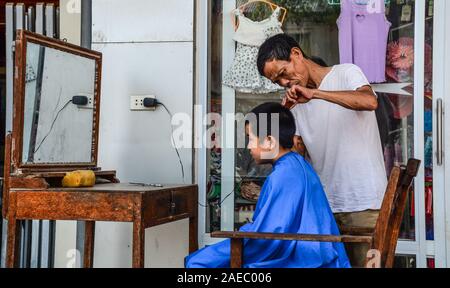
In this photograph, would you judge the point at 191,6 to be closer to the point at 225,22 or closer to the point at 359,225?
the point at 225,22

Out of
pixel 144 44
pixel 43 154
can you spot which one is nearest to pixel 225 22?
pixel 144 44

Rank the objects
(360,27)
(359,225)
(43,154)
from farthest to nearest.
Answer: (360,27), (359,225), (43,154)

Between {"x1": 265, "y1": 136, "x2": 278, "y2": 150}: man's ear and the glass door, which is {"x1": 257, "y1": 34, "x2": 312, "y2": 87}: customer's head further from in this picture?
{"x1": 265, "y1": 136, "x2": 278, "y2": 150}: man's ear

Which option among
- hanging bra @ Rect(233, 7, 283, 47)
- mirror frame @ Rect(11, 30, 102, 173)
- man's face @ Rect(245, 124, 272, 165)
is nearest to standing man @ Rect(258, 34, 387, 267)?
hanging bra @ Rect(233, 7, 283, 47)

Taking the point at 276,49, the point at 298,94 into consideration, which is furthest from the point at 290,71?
the point at 298,94

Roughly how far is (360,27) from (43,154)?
1.81 m

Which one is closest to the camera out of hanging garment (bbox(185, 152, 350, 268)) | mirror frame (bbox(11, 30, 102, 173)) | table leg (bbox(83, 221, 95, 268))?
hanging garment (bbox(185, 152, 350, 268))

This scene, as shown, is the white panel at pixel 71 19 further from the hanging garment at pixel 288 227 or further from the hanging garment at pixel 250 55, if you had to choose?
the hanging garment at pixel 288 227

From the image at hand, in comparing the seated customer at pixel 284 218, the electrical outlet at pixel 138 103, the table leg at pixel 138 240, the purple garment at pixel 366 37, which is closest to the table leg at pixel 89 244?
the electrical outlet at pixel 138 103

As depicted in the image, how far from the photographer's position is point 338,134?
3449 millimetres

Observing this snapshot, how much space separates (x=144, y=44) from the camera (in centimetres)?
377

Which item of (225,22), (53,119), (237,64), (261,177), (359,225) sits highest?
(225,22)

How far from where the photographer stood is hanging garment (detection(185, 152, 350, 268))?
8.49 feet

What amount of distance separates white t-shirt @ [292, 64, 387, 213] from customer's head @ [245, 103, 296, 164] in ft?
1.98
